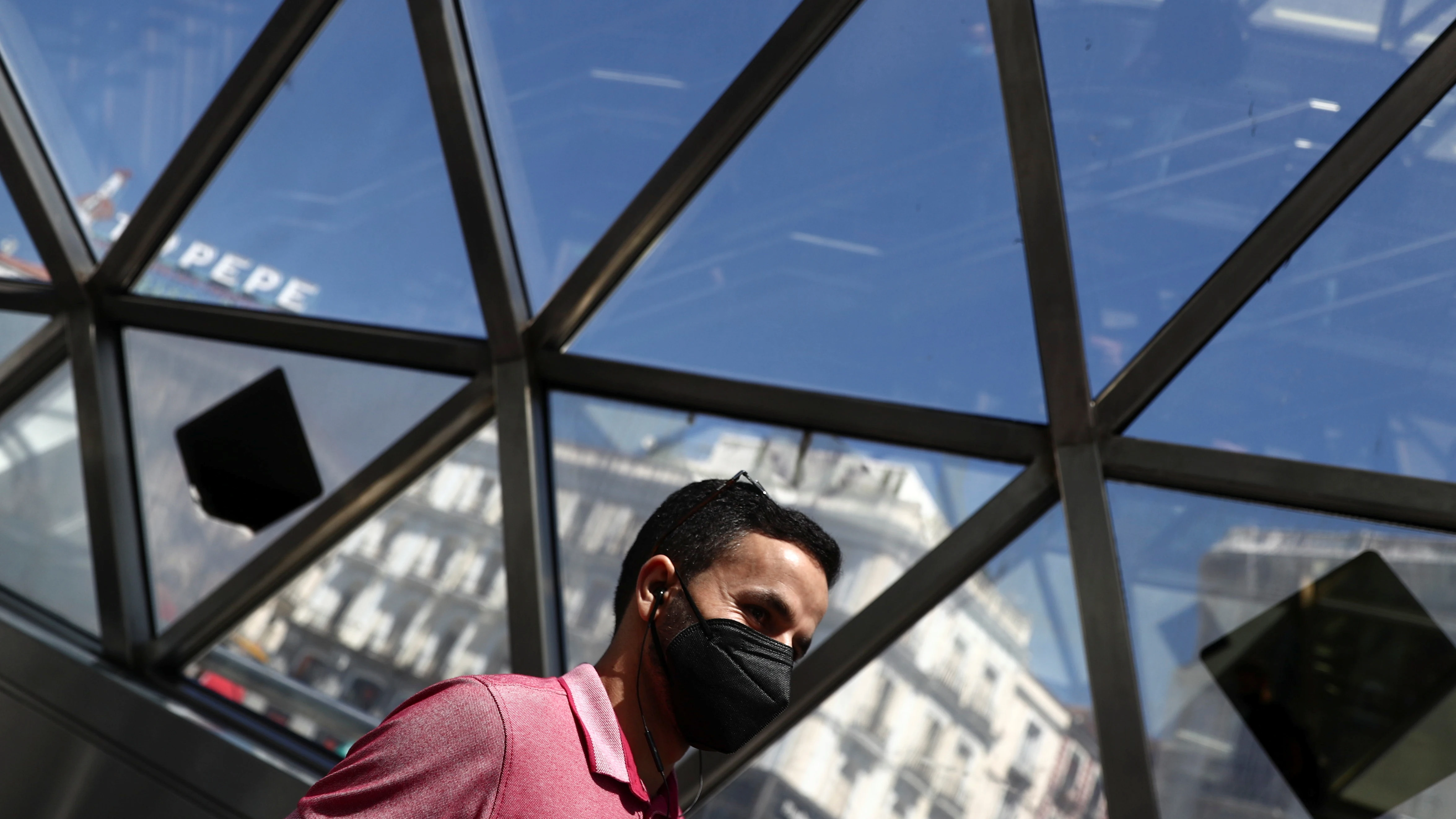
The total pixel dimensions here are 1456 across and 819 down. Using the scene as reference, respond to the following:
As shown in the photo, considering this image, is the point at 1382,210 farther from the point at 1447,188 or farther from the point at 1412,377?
the point at 1412,377

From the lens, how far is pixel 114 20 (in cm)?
648

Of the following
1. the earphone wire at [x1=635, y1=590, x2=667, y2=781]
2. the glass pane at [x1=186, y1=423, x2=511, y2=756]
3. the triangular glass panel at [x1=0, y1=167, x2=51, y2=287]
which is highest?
the triangular glass panel at [x1=0, y1=167, x2=51, y2=287]

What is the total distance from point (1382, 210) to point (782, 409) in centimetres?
252

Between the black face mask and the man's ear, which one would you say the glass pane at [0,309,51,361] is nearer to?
the man's ear

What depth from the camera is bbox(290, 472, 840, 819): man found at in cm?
164

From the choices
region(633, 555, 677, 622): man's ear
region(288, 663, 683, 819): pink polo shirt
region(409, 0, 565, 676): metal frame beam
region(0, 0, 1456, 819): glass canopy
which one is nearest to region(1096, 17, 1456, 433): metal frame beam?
region(0, 0, 1456, 819): glass canopy

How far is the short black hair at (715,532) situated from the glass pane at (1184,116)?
2454 mm

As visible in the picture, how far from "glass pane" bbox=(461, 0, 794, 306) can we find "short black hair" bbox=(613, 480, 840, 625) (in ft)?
9.87

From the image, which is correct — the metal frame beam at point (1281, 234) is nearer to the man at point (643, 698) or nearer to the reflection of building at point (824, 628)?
the reflection of building at point (824, 628)

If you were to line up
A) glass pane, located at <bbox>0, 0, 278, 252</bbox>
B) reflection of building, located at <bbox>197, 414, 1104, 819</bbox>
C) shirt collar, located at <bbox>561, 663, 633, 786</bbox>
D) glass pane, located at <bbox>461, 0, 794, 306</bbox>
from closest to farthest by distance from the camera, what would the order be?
shirt collar, located at <bbox>561, 663, 633, 786</bbox>
reflection of building, located at <bbox>197, 414, 1104, 819</bbox>
glass pane, located at <bbox>461, 0, 794, 306</bbox>
glass pane, located at <bbox>0, 0, 278, 252</bbox>

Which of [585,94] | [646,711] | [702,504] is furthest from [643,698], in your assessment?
[585,94]

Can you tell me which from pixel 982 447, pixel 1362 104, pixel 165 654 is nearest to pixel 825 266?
pixel 982 447

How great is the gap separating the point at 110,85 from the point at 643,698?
21.4 ft

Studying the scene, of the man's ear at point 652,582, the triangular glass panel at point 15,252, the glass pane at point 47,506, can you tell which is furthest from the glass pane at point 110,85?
the man's ear at point 652,582
